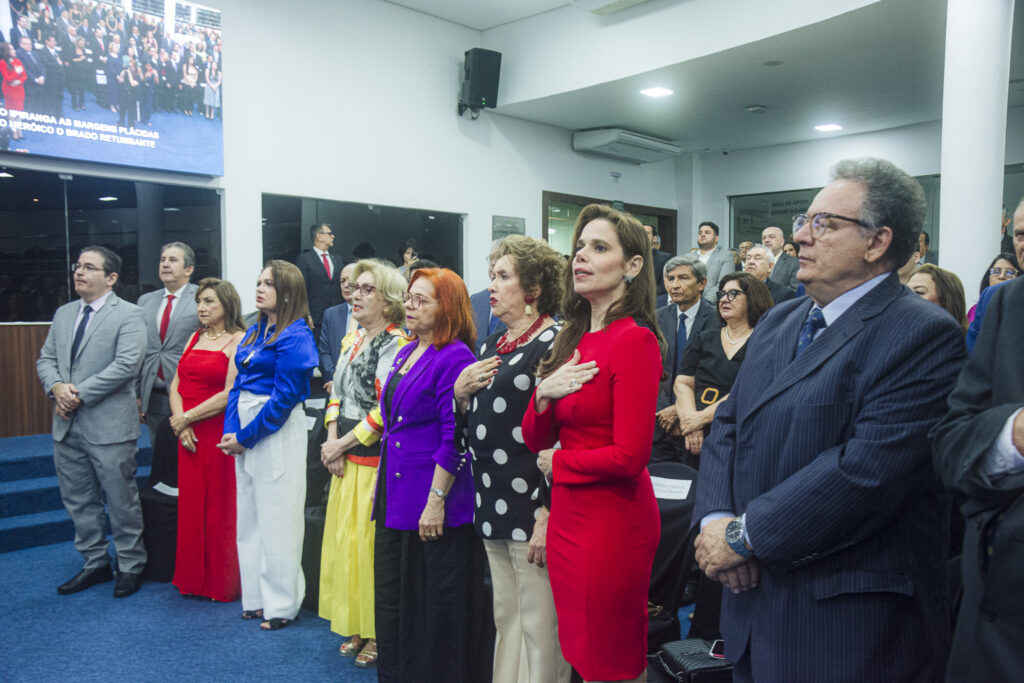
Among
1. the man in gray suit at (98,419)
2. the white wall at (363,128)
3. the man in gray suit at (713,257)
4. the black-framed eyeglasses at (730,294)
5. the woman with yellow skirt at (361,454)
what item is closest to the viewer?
the woman with yellow skirt at (361,454)

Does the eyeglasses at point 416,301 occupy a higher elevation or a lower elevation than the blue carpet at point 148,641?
higher

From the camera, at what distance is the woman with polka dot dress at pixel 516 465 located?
1956 millimetres

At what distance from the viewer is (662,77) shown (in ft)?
22.1

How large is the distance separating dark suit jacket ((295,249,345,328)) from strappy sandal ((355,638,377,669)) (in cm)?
402

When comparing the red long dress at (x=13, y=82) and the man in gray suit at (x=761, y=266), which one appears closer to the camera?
the red long dress at (x=13, y=82)

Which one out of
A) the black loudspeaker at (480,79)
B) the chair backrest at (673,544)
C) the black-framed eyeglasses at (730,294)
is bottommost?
the chair backrest at (673,544)

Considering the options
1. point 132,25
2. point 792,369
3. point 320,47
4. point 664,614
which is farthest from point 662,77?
point 792,369

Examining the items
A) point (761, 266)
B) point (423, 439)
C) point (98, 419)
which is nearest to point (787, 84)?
point (761, 266)

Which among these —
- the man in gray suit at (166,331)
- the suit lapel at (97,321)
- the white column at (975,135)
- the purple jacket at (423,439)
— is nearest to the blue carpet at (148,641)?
the purple jacket at (423,439)

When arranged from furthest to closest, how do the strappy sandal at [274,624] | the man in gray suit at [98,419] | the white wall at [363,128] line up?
the white wall at [363,128] < the man in gray suit at [98,419] < the strappy sandal at [274,624]

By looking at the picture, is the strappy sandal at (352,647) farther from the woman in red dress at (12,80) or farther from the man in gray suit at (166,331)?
the woman in red dress at (12,80)

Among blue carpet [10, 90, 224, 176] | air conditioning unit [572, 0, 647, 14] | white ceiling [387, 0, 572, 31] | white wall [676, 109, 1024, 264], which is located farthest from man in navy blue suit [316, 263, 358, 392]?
white wall [676, 109, 1024, 264]

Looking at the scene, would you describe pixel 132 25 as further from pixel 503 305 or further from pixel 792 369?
pixel 792 369

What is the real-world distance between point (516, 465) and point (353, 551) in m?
1.26
